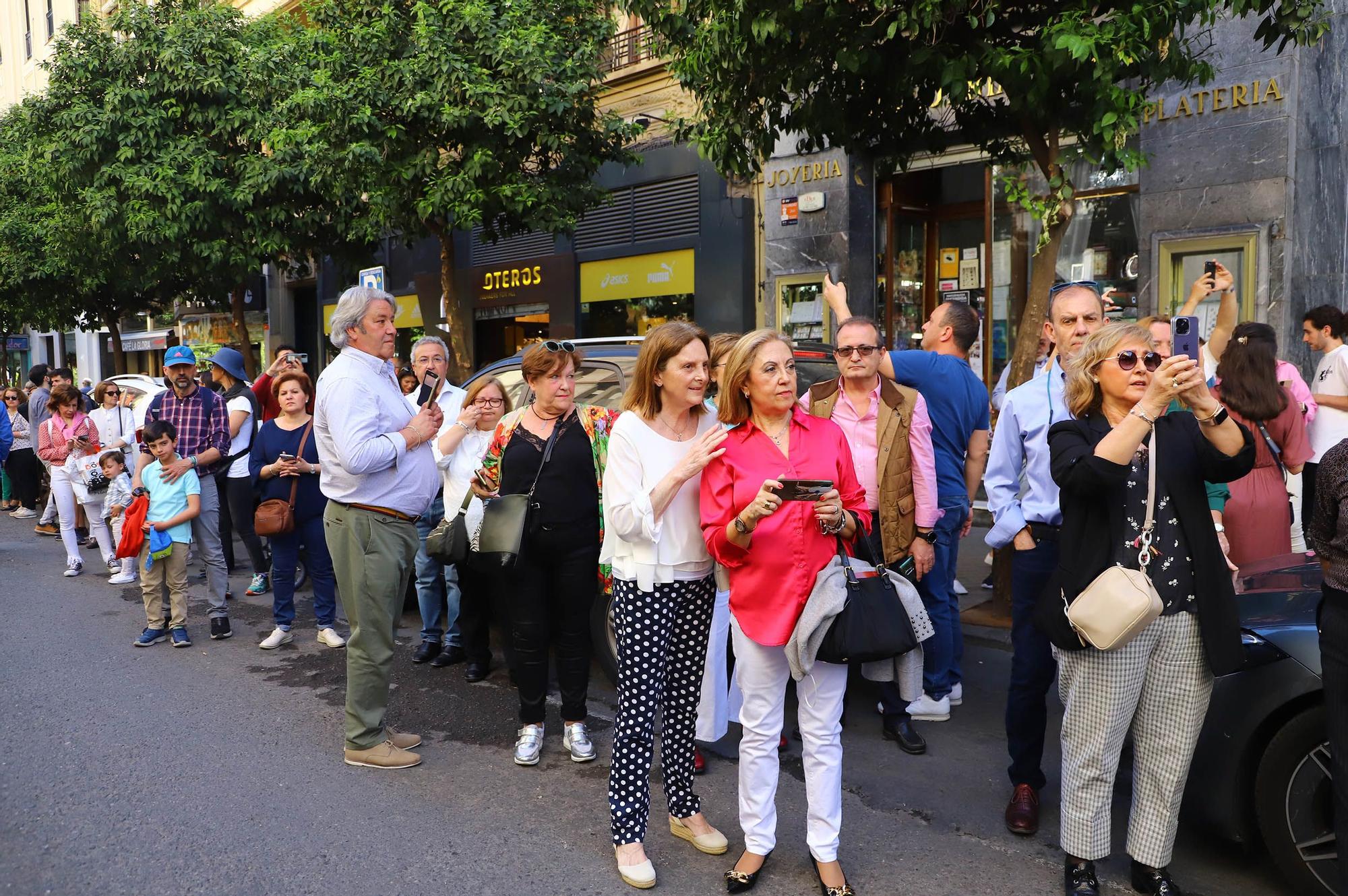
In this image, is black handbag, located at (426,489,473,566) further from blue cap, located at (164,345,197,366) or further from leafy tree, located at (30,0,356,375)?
leafy tree, located at (30,0,356,375)

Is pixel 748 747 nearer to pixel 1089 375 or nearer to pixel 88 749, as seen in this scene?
pixel 1089 375

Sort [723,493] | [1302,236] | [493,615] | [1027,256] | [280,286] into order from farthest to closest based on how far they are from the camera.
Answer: [280,286] < [1027,256] < [1302,236] < [493,615] < [723,493]

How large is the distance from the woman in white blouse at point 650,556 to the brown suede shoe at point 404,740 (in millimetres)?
1472

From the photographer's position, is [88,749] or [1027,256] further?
[1027,256]

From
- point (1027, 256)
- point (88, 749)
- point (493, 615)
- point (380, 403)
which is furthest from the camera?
point (1027, 256)

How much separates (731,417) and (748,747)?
1.09m

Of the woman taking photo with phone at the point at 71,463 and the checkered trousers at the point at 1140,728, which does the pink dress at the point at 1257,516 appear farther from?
the woman taking photo with phone at the point at 71,463

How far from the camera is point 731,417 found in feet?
11.4

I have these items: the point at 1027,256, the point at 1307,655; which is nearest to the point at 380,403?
the point at 1307,655

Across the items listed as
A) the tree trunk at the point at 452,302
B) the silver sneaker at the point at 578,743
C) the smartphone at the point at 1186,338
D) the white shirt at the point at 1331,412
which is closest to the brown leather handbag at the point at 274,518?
the silver sneaker at the point at 578,743

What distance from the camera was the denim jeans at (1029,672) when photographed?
12.7ft

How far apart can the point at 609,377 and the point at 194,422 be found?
3.65m

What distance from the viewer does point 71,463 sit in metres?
10.1

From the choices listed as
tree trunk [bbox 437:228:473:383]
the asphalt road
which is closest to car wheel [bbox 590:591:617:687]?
the asphalt road
